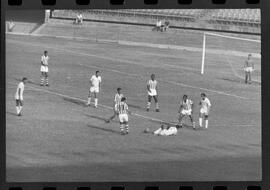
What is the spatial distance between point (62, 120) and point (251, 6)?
9.73 m

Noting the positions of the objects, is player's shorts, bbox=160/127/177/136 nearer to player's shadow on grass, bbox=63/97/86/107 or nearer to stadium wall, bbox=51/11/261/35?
player's shadow on grass, bbox=63/97/86/107

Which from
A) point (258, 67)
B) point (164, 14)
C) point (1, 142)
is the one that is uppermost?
point (164, 14)

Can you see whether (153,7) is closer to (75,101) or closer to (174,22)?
(75,101)

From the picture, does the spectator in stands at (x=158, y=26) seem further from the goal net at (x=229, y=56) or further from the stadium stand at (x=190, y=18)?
the goal net at (x=229, y=56)

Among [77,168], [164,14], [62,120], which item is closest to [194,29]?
[164,14]

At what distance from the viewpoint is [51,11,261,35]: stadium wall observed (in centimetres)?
3762

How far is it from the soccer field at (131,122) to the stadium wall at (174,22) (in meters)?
2.17

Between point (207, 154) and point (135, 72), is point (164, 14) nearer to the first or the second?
point (135, 72)

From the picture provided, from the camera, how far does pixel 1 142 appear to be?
17.4 m

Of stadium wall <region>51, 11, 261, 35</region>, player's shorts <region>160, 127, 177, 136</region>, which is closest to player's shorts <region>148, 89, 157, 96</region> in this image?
player's shorts <region>160, 127, 177, 136</region>

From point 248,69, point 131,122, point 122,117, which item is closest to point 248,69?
point 248,69

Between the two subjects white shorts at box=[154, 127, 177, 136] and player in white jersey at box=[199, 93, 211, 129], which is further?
player in white jersey at box=[199, 93, 211, 129]

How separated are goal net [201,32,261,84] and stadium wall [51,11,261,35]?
147 cm

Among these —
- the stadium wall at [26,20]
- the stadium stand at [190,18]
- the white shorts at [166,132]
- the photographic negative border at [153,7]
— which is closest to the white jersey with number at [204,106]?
the white shorts at [166,132]
